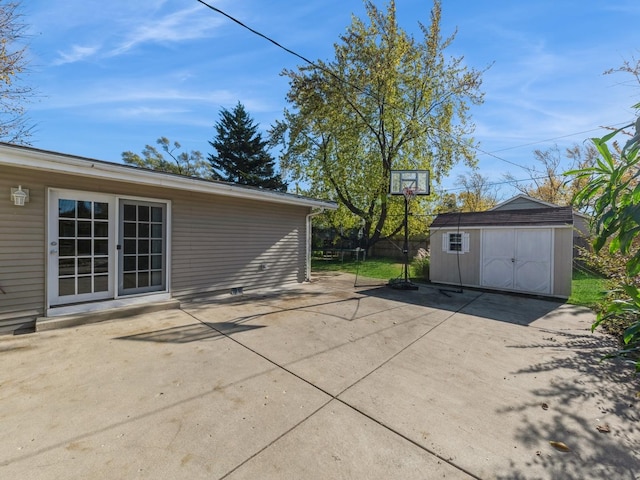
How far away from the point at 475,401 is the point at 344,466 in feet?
4.85

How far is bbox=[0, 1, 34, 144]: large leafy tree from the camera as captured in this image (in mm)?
7547

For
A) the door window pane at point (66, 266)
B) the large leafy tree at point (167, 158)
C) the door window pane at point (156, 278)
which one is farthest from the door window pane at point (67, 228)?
the large leafy tree at point (167, 158)

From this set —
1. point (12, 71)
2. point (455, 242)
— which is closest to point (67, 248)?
point (12, 71)

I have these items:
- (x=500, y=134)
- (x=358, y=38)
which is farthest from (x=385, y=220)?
(x=358, y=38)

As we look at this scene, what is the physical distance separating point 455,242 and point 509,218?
1639mm

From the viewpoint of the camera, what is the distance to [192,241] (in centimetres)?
609

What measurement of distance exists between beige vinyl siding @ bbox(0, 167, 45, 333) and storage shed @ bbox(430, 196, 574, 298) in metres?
9.69

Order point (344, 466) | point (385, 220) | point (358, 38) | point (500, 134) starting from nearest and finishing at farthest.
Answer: point (344, 466), point (358, 38), point (500, 134), point (385, 220)

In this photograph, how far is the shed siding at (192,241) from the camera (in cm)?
410

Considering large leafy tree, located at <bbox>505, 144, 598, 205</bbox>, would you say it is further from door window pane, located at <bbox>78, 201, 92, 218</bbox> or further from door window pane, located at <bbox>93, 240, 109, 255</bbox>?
door window pane, located at <bbox>78, 201, 92, 218</bbox>

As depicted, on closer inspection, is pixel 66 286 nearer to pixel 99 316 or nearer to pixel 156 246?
pixel 99 316

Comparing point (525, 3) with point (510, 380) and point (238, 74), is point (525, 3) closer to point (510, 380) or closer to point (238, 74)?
point (238, 74)

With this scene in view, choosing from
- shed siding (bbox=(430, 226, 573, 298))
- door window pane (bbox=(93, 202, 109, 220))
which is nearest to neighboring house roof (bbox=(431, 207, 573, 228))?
shed siding (bbox=(430, 226, 573, 298))

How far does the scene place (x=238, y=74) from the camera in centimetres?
646
